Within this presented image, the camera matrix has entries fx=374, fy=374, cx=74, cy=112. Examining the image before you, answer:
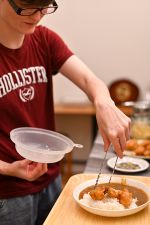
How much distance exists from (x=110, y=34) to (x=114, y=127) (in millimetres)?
2670

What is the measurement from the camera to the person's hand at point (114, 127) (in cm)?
123

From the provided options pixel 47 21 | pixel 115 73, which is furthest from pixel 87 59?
pixel 47 21

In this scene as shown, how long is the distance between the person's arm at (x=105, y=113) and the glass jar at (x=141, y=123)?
0.82m

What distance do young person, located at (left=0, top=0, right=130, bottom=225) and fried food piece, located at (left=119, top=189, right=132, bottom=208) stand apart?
13cm

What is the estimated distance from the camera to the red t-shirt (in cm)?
148

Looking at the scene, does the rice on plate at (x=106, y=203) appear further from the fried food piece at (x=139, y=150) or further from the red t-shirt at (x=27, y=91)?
the fried food piece at (x=139, y=150)

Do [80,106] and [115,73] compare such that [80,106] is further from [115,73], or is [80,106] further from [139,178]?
[139,178]

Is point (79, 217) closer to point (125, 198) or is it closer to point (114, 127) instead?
point (125, 198)

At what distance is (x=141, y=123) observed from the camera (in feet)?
8.10

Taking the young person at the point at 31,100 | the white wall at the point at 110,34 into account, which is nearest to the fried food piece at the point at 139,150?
the young person at the point at 31,100

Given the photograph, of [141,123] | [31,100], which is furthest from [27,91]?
[141,123]

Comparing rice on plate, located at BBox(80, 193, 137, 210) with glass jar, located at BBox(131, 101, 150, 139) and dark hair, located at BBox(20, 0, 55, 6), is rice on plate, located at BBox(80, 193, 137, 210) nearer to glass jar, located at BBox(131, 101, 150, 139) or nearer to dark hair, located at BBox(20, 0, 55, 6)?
dark hair, located at BBox(20, 0, 55, 6)

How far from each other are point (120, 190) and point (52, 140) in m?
0.37

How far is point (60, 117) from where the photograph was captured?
4.08 metres
